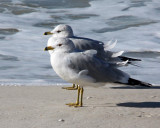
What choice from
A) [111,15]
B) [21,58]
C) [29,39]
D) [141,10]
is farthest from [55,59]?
[141,10]

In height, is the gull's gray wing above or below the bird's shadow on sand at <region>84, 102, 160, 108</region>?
above

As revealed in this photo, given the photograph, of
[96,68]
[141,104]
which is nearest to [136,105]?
[141,104]

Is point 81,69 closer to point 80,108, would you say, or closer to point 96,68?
point 96,68

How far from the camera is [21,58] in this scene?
25.8 ft

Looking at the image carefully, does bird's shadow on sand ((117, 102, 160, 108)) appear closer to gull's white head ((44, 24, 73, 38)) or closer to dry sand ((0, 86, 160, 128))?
dry sand ((0, 86, 160, 128))

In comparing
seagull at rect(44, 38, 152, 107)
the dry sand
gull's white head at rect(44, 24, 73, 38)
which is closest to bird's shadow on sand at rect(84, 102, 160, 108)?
the dry sand

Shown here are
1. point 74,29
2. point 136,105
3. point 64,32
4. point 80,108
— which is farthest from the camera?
point 74,29

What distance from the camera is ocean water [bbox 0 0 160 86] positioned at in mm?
6957

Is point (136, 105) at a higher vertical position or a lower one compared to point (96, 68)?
lower

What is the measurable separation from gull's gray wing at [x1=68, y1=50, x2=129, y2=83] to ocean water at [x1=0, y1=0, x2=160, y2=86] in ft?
4.54

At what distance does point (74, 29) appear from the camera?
1095 centimetres

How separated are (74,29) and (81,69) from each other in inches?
238

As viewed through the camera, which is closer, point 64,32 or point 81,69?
point 81,69

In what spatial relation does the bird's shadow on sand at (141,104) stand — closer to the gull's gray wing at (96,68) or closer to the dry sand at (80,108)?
the dry sand at (80,108)
